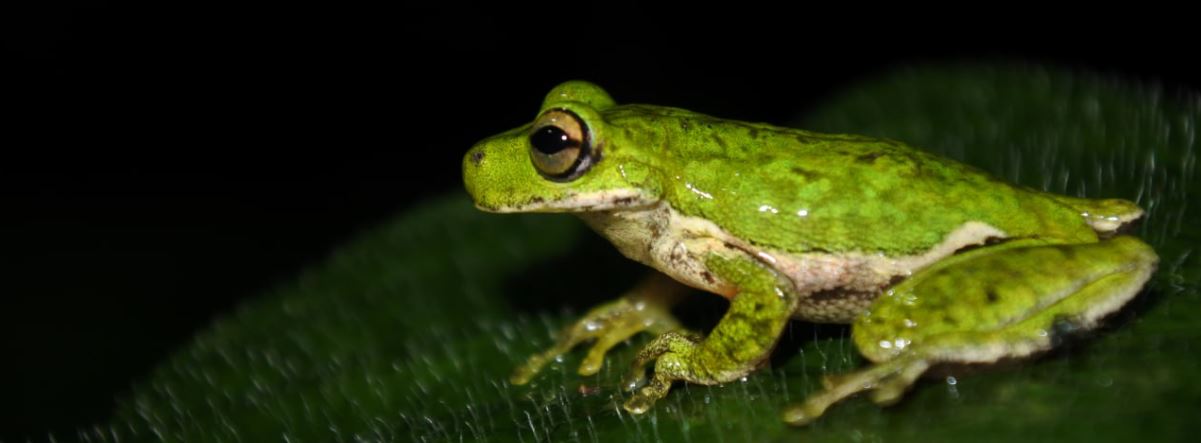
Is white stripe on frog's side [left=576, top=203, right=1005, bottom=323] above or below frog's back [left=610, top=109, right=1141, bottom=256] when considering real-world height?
below

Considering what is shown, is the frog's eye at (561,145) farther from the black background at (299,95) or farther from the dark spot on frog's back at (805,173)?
the black background at (299,95)

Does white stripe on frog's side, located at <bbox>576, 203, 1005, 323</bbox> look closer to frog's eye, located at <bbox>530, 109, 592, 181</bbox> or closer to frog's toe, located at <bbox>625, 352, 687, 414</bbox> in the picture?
frog's eye, located at <bbox>530, 109, 592, 181</bbox>

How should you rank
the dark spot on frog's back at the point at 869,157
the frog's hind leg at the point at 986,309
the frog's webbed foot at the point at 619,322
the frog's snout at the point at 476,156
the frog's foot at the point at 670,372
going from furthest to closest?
the frog's webbed foot at the point at 619,322, the frog's snout at the point at 476,156, the dark spot on frog's back at the point at 869,157, the frog's foot at the point at 670,372, the frog's hind leg at the point at 986,309

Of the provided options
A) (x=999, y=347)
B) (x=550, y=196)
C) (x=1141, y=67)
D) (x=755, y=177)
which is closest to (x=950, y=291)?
(x=999, y=347)

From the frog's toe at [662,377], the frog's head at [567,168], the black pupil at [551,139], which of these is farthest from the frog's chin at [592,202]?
the frog's toe at [662,377]

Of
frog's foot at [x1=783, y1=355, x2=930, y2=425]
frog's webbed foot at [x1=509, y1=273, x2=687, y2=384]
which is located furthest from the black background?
frog's foot at [x1=783, y1=355, x2=930, y2=425]

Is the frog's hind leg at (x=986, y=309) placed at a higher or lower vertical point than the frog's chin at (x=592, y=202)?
lower
